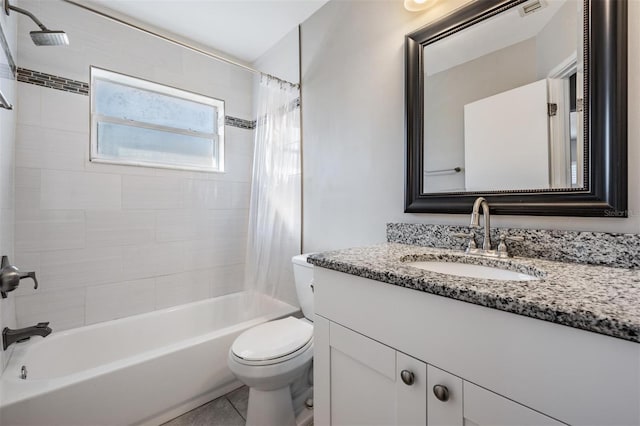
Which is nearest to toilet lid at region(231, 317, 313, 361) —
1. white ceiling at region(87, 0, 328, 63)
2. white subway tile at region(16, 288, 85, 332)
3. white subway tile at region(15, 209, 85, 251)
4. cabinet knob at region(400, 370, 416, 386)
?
cabinet knob at region(400, 370, 416, 386)

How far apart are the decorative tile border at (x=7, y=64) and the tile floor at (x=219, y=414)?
185cm

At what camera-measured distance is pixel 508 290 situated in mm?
619

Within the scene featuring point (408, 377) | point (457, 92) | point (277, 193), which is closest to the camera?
point (408, 377)

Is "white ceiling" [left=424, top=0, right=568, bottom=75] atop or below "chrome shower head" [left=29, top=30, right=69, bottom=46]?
below

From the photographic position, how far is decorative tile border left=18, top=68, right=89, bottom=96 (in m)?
1.58

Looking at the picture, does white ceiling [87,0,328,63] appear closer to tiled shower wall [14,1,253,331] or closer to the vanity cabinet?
tiled shower wall [14,1,253,331]

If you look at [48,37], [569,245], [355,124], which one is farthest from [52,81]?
[569,245]

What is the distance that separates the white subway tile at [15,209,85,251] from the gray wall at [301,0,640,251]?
1.46 metres

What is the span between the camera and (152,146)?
6.95ft

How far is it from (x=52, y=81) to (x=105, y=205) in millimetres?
787

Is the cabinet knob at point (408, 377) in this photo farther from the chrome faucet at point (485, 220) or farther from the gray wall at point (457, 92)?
the gray wall at point (457, 92)

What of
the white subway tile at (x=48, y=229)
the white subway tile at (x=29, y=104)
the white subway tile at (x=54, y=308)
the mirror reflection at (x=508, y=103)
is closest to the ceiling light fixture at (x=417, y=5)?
the mirror reflection at (x=508, y=103)

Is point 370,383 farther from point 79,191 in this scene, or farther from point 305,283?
point 79,191

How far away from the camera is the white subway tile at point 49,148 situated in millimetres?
1577
